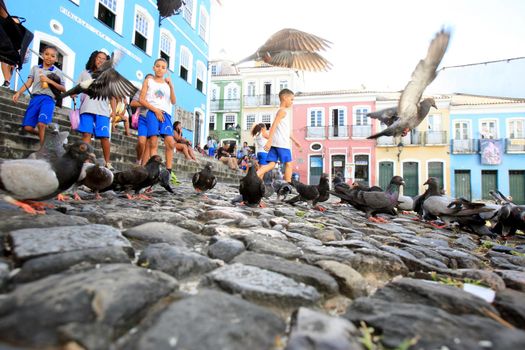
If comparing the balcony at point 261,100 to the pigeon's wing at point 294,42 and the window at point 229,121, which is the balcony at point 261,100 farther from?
the pigeon's wing at point 294,42

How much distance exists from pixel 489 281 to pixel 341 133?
2798 cm

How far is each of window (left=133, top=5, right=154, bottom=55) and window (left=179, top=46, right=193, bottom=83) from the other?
117 inches

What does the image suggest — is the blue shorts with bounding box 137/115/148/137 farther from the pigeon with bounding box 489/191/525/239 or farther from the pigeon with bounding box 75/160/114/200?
the pigeon with bounding box 489/191/525/239

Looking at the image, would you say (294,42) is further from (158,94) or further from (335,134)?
(335,134)

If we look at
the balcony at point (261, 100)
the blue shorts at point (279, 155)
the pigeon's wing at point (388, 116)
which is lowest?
the blue shorts at point (279, 155)

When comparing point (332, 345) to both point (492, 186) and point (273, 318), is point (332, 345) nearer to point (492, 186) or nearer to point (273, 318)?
point (273, 318)

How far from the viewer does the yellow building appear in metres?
27.0

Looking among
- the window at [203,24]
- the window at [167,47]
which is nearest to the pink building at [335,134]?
the window at [203,24]

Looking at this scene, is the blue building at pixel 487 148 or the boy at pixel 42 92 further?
the blue building at pixel 487 148

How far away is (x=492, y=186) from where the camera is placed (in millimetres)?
26250

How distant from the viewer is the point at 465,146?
2670 centimetres

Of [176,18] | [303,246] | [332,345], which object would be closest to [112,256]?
[332,345]

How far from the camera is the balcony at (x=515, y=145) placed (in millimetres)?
25844

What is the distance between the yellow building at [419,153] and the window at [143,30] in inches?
777
